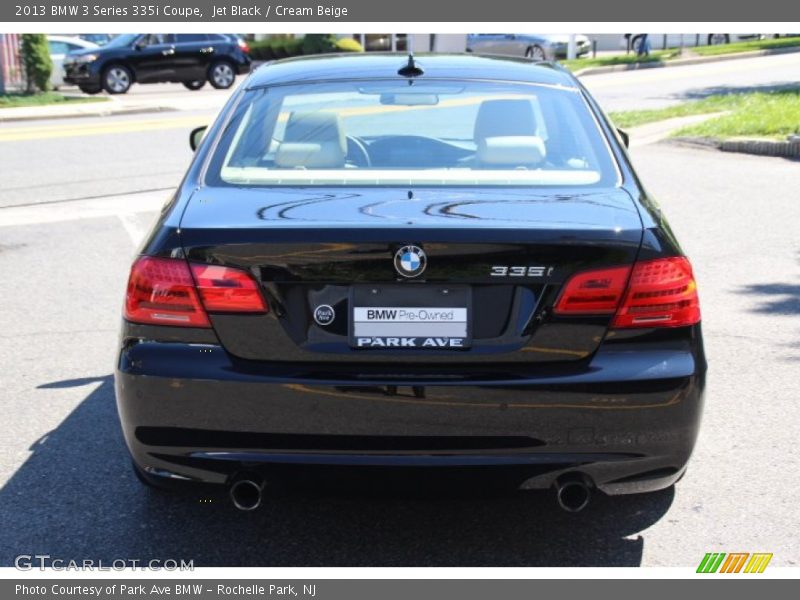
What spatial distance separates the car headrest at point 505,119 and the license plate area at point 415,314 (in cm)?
135

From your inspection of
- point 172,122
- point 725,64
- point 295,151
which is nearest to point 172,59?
point 172,122

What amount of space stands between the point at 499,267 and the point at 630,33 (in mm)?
43558

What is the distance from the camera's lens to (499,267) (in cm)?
347

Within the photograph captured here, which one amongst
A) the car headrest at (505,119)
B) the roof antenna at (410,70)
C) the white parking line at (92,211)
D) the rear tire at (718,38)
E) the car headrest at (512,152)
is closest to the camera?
the car headrest at (512,152)

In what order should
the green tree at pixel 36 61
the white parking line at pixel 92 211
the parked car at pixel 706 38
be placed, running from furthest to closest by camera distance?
the parked car at pixel 706 38, the green tree at pixel 36 61, the white parking line at pixel 92 211

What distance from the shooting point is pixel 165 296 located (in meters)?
3.60

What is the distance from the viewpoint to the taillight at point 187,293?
3.53 meters

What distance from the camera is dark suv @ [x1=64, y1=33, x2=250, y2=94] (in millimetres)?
28125

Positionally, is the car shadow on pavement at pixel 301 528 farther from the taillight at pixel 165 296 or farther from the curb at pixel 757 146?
the curb at pixel 757 146

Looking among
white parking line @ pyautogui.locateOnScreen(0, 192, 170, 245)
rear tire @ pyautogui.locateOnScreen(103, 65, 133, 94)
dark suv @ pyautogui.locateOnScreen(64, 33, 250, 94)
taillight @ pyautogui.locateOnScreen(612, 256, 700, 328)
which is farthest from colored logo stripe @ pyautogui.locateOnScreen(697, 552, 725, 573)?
rear tire @ pyautogui.locateOnScreen(103, 65, 133, 94)

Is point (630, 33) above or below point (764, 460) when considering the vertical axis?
below

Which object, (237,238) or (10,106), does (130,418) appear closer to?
(237,238)

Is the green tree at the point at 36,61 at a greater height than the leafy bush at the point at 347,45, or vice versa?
the green tree at the point at 36,61
